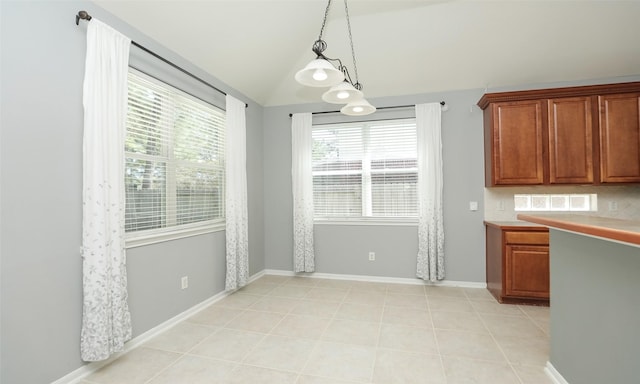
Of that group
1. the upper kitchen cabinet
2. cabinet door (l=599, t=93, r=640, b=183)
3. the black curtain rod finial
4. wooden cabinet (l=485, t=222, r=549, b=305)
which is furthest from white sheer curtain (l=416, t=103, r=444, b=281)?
the black curtain rod finial

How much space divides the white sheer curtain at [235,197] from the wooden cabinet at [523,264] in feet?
10.4

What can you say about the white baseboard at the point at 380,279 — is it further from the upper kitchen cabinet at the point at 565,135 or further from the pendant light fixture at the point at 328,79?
the pendant light fixture at the point at 328,79

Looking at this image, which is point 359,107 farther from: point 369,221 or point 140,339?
point 140,339

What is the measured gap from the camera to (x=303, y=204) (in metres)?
4.39

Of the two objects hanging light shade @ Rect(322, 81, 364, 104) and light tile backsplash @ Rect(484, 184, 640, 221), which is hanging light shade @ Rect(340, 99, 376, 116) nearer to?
hanging light shade @ Rect(322, 81, 364, 104)

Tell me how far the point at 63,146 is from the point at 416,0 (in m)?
3.51

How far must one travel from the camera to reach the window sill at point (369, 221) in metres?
4.16

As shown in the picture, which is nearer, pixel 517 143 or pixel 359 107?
pixel 359 107

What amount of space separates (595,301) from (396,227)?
267cm

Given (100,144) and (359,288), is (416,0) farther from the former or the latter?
(359,288)

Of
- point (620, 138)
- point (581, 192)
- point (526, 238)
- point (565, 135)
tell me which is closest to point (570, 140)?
point (565, 135)

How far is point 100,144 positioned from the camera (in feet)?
6.73

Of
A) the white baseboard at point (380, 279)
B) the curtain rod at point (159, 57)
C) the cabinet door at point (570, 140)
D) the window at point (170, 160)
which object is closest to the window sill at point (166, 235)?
the window at point (170, 160)

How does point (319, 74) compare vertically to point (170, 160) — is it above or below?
above
